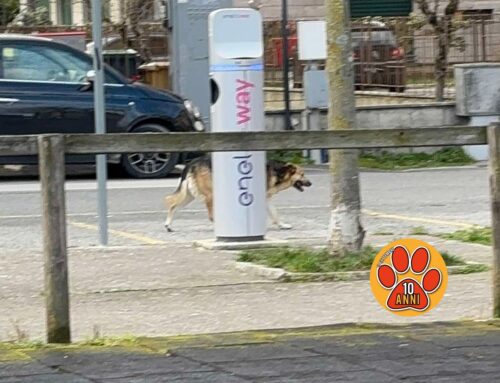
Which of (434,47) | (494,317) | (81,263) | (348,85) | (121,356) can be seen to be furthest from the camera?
(434,47)

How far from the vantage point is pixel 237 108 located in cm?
1094

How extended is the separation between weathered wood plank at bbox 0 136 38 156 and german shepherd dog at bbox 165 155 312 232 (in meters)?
5.44

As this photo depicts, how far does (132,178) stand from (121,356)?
11.4m

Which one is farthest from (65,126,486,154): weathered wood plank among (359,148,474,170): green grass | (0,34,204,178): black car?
(359,148,474,170): green grass

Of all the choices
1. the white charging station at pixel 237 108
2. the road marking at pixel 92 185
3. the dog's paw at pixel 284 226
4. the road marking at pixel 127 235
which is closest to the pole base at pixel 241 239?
the white charging station at pixel 237 108

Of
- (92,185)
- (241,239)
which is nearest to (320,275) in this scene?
(241,239)

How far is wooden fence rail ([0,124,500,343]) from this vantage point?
661 centimetres

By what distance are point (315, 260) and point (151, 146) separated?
3.22 metres

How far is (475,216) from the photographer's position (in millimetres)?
13492

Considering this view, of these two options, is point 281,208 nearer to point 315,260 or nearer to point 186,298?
point 315,260

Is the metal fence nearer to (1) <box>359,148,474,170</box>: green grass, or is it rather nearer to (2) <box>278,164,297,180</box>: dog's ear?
(1) <box>359,148,474,170</box>: green grass

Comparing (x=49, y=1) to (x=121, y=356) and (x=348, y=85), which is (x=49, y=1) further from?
(x=121, y=356)

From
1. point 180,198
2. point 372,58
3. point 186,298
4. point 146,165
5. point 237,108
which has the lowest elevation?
point 186,298

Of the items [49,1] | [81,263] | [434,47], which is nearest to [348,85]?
[81,263]
